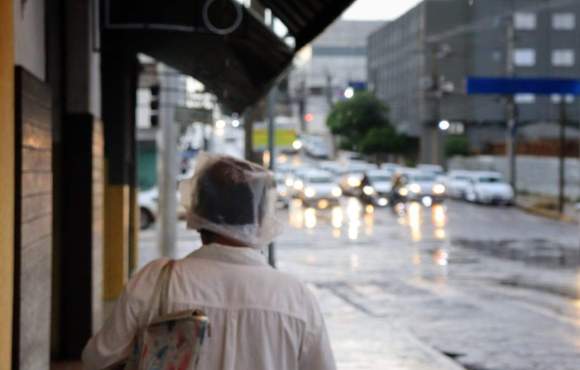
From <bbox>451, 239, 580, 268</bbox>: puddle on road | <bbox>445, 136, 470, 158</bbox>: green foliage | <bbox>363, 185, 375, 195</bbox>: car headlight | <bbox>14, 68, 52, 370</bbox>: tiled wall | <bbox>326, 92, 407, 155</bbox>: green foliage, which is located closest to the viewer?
<bbox>14, 68, 52, 370</bbox>: tiled wall

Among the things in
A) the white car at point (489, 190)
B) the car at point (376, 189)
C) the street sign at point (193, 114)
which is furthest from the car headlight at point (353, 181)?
the street sign at point (193, 114)

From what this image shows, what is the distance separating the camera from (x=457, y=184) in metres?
56.8

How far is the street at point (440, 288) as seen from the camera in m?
13.1

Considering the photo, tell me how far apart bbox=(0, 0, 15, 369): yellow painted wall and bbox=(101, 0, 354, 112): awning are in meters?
5.03

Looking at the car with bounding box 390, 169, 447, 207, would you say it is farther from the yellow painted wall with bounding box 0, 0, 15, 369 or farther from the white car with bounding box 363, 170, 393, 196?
the yellow painted wall with bounding box 0, 0, 15, 369

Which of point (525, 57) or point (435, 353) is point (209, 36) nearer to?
point (435, 353)

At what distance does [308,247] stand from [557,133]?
47.5 m

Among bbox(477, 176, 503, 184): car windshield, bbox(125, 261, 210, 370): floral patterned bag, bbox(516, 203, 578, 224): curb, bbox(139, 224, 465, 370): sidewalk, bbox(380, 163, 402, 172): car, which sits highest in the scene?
bbox(125, 261, 210, 370): floral patterned bag

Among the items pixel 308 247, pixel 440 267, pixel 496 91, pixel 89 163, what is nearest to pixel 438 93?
pixel 496 91

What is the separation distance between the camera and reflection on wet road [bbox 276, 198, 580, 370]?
523 inches

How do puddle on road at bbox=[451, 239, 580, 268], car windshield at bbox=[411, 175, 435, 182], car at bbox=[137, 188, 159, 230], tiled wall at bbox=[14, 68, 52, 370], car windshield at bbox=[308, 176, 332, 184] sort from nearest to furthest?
1. tiled wall at bbox=[14, 68, 52, 370]
2. puddle on road at bbox=[451, 239, 580, 268]
3. car at bbox=[137, 188, 159, 230]
4. car windshield at bbox=[308, 176, 332, 184]
5. car windshield at bbox=[411, 175, 435, 182]

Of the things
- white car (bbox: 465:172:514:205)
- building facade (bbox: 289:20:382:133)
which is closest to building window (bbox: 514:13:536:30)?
building facade (bbox: 289:20:382:133)

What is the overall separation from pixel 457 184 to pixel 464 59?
Answer: 21025 millimetres

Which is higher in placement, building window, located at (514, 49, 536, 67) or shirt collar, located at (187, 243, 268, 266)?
building window, located at (514, 49, 536, 67)
